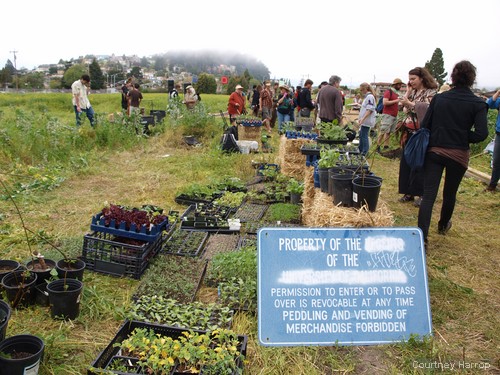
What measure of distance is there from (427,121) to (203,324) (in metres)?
3.28

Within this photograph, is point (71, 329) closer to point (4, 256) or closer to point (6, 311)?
point (6, 311)

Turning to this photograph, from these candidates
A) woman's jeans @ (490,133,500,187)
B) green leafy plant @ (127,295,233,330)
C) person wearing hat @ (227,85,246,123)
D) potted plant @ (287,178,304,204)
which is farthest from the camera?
person wearing hat @ (227,85,246,123)

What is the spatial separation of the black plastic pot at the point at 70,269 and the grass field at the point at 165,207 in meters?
0.17

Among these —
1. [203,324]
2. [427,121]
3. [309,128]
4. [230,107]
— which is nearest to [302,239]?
[203,324]

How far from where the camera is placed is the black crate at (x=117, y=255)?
3953 millimetres

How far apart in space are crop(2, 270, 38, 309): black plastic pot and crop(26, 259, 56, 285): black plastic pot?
0.06 m

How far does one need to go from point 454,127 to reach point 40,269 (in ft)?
14.2

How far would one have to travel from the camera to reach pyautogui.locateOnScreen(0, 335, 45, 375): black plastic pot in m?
2.29

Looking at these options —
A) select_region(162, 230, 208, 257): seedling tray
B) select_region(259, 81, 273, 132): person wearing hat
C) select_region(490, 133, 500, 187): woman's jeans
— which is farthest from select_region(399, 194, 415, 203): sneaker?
select_region(259, 81, 273, 132): person wearing hat

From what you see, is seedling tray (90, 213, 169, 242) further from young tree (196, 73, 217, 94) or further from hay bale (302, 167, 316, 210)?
young tree (196, 73, 217, 94)

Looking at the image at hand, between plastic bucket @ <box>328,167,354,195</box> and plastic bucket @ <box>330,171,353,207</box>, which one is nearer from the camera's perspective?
plastic bucket @ <box>330,171,353,207</box>

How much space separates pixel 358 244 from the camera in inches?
111

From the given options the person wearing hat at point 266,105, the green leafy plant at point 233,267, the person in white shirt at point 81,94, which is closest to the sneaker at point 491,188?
the green leafy plant at point 233,267

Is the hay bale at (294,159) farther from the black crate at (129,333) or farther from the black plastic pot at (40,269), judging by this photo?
the black crate at (129,333)
